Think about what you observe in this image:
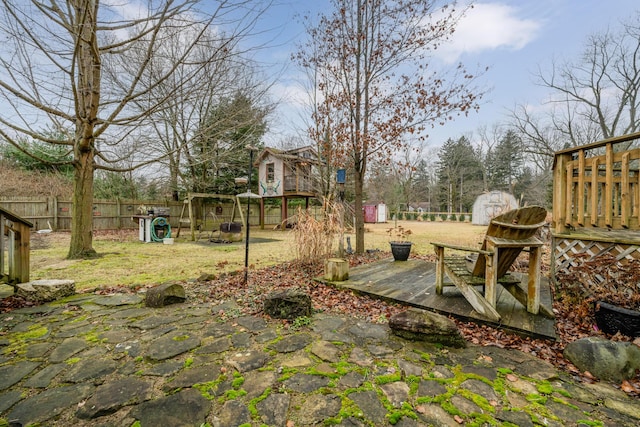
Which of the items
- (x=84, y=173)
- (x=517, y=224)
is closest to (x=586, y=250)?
(x=517, y=224)

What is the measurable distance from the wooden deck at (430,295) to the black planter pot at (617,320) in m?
0.44

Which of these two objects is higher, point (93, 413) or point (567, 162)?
point (567, 162)

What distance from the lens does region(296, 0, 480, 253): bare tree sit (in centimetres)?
620

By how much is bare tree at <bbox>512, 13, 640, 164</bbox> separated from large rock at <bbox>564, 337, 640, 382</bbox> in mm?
15452

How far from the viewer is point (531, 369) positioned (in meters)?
2.08

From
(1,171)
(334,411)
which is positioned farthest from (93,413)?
(1,171)

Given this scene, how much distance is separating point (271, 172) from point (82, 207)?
36.3 ft

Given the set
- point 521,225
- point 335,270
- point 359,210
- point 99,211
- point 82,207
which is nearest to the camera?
point 521,225

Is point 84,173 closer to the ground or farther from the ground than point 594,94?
closer to the ground

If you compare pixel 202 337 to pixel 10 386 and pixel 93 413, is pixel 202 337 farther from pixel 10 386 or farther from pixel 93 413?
pixel 10 386

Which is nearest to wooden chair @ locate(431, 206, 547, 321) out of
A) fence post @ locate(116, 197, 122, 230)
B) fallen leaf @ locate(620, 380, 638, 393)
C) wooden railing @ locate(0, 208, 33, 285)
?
fallen leaf @ locate(620, 380, 638, 393)

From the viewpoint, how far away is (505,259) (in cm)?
287

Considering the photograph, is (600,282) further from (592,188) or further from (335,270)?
(335,270)

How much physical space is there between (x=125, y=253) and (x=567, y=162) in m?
9.95
